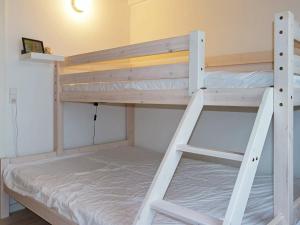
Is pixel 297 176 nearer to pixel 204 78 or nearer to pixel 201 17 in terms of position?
pixel 204 78

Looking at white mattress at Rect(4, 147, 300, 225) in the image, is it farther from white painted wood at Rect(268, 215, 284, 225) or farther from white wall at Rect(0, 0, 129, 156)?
white wall at Rect(0, 0, 129, 156)

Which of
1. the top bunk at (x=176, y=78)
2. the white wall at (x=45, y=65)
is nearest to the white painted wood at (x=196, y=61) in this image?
the top bunk at (x=176, y=78)

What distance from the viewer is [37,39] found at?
109 inches

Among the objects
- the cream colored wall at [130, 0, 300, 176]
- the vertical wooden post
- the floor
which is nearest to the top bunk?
the cream colored wall at [130, 0, 300, 176]

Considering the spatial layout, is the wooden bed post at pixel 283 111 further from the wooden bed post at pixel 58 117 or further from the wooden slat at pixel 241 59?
the wooden bed post at pixel 58 117

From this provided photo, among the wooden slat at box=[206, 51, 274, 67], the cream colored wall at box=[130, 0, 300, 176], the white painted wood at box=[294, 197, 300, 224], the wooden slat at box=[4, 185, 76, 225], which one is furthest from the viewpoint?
the cream colored wall at box=[130, 0, 300, 176]

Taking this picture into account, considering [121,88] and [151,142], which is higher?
[121,88]

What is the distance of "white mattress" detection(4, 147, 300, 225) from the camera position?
61.7 inches

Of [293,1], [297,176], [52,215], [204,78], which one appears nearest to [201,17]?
[293,1]

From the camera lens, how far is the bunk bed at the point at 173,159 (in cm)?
123

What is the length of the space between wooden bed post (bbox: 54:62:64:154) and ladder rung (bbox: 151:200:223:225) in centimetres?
191

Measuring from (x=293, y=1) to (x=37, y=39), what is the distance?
7.58ft

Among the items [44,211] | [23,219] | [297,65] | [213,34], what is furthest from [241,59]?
[23,219]

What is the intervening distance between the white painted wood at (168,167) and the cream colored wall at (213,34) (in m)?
1.33
